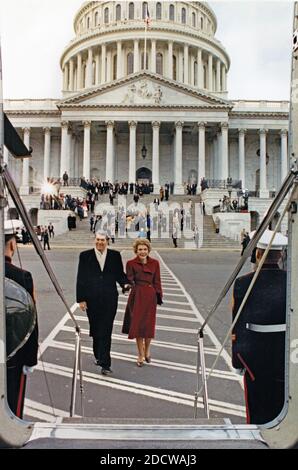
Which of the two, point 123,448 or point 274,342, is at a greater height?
point 274,342

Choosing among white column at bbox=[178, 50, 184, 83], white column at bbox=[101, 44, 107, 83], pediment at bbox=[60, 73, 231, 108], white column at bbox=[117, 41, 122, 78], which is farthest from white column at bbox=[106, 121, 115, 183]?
white column at bbox=[178, 50, 184, 83]

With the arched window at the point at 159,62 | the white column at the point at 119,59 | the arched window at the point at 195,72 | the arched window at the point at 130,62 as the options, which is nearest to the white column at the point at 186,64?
the arched window at the point at 195,72

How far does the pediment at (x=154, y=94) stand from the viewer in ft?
136

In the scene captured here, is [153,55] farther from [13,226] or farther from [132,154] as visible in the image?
[13,226]

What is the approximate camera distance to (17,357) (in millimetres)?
2602

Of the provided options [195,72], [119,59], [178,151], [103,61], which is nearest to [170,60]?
[195,72]

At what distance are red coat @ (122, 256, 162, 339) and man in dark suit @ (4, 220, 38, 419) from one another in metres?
2.35

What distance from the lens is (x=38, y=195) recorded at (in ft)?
13.8

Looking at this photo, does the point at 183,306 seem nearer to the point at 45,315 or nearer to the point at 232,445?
the point at 45,315

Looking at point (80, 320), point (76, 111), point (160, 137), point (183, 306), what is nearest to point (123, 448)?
point (80, 320)

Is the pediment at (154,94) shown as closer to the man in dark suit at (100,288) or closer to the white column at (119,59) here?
the white column at (119,59)

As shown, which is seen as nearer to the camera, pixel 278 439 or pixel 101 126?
pixel 278 439

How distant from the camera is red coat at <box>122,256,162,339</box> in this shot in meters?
5.12

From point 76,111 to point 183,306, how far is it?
2751 centimetres
